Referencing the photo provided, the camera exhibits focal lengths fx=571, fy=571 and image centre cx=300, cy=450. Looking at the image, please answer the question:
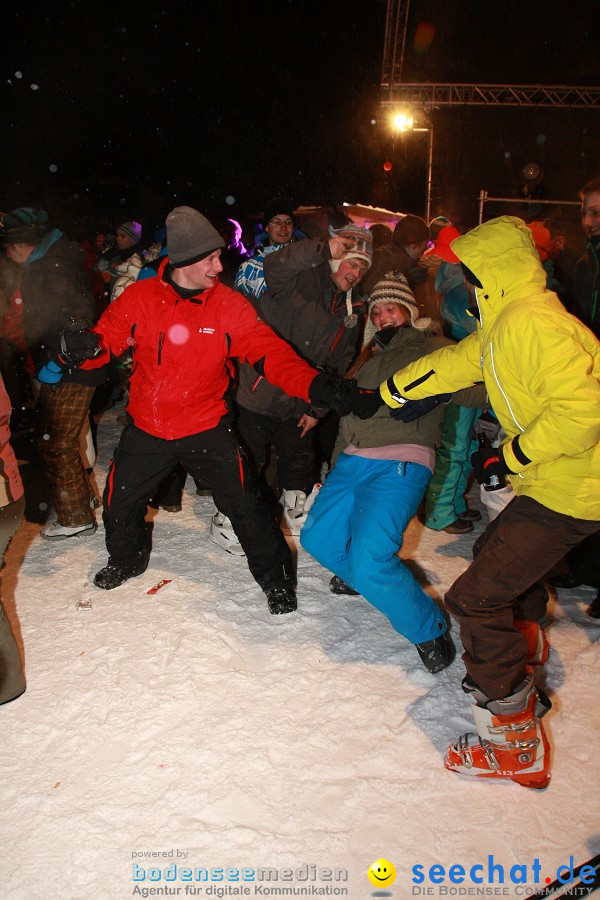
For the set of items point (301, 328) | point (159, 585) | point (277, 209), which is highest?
point (277, 209)

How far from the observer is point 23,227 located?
401 centimetres

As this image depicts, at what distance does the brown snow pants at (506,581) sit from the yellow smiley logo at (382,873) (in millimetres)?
708

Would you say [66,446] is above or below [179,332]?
below

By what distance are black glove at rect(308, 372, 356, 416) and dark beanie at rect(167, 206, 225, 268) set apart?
2.91 ft

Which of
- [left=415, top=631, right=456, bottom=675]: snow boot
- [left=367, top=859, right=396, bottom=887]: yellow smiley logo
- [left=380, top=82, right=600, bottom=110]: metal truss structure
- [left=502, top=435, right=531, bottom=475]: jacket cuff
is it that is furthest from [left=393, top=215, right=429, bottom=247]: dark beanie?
[left=380, top=82, right=600, bottom=110]: metal truss structure

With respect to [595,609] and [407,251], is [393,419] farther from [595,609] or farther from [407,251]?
[407,251]

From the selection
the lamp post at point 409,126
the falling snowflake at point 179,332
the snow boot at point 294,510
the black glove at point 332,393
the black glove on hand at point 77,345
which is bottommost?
the snow boot at point 294,510

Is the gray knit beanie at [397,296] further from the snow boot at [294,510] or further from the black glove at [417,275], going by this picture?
the black glove at [417,275]

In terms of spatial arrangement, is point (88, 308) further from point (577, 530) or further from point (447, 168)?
point (447, 168)

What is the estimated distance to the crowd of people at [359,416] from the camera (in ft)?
7.17

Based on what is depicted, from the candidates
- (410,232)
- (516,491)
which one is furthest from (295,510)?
(410,232)

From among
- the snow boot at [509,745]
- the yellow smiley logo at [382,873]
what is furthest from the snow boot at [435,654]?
the yellow smiley logo at [382,873]

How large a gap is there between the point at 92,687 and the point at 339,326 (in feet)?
8.34

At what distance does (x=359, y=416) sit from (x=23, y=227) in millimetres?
2875
